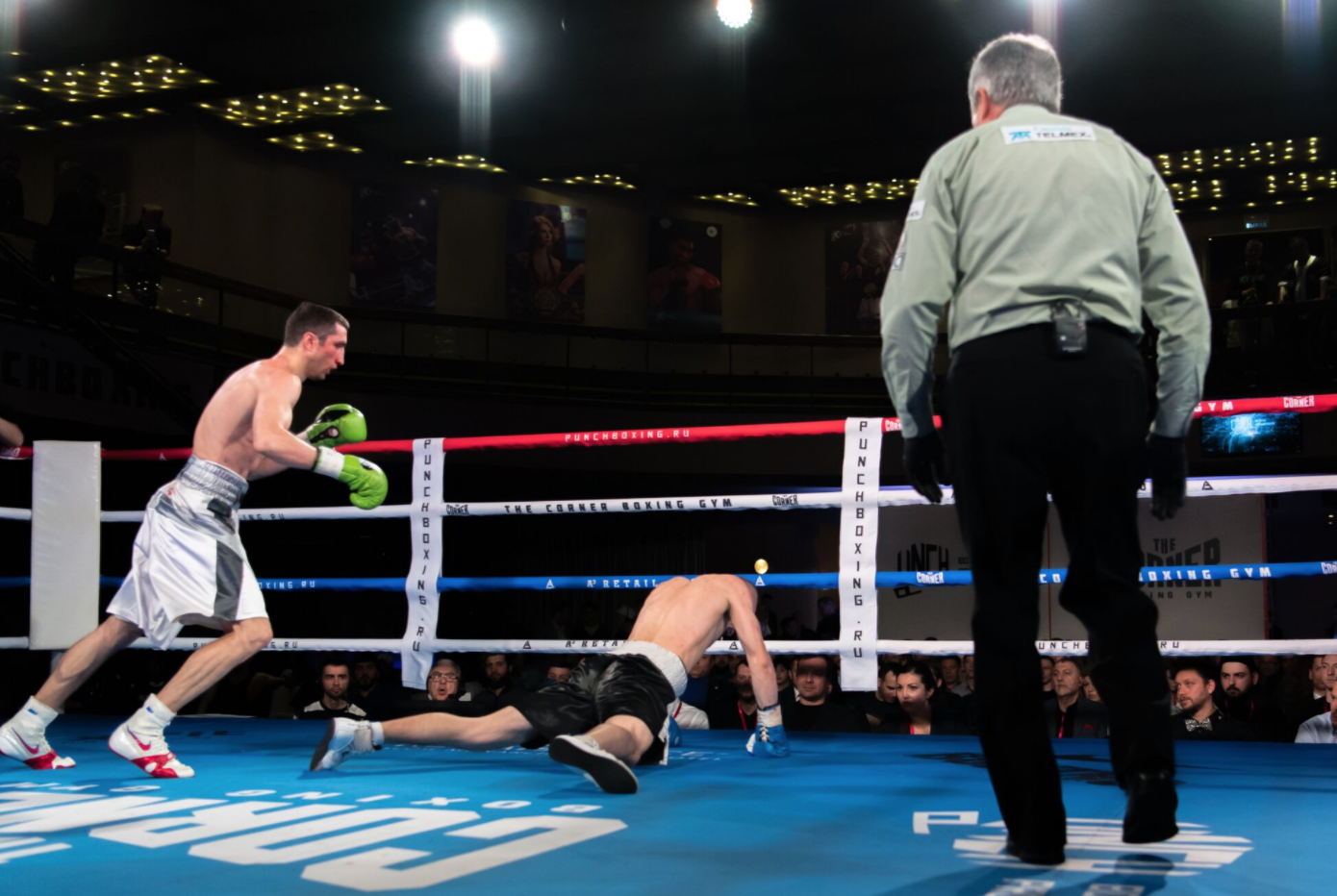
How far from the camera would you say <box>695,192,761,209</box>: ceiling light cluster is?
1454 centimetres

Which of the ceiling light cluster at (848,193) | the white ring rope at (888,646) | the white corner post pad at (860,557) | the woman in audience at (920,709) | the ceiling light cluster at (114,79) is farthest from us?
the ceiling light cluster at (848,193)

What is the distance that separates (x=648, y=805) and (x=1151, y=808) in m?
0.90

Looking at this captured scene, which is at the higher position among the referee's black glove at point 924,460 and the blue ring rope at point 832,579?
the referee's black glove at point 924,460

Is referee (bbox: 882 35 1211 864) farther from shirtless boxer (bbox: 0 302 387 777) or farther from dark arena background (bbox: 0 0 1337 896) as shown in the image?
shirtless boxer (bbox: 0 302 387 777)

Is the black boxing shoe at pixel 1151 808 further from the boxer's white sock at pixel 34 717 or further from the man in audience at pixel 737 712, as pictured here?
the man in audience at pixel 737 712

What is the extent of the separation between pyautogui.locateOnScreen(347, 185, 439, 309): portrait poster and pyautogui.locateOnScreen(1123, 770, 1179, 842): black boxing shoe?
39.9 ft

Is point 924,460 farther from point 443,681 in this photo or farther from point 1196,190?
point 1196,190

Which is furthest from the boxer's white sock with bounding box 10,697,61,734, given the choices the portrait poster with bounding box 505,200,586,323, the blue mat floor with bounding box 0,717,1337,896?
the portrait poster with bounding box 505,200,586,323

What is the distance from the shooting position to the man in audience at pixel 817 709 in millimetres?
4036

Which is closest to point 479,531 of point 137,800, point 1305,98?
point 1305,98

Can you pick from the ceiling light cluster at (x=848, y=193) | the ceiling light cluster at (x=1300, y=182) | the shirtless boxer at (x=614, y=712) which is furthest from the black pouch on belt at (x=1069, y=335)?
the ceiling light cluster at (x=1300, y=182)

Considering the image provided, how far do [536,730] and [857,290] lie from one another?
1255 cm

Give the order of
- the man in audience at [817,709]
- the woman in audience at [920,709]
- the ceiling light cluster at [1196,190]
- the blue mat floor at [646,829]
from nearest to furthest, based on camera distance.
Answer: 1. the blue mat floor at [646,829]
2. the man in audience at [817,709]
3. the woman in audience at [920,709]
4. the ceiling light cluster at [1196,190]

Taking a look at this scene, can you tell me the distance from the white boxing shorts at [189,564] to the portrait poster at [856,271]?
1197 centimetres
